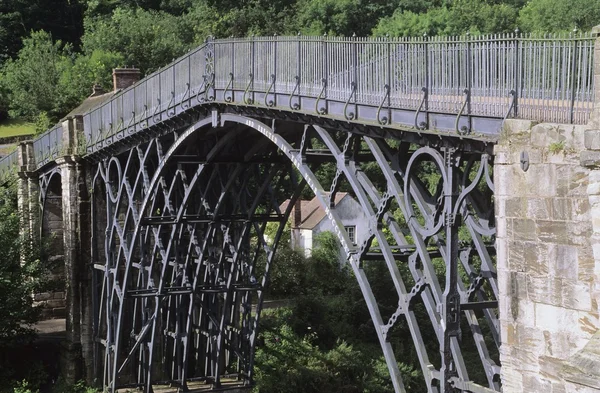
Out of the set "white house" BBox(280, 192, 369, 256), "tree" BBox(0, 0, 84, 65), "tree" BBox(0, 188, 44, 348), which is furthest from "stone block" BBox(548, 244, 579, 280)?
"tree" BBox(0, 0, 84, 65)

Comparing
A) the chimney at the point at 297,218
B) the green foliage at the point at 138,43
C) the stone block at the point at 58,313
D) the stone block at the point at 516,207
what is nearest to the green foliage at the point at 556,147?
the stone block at the point at 516,207

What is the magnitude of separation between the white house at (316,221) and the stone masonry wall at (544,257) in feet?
99.2

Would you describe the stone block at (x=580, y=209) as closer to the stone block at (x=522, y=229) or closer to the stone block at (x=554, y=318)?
the stone block at (x=522, y=229)

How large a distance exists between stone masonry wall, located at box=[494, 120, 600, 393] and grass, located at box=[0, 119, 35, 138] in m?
45.7

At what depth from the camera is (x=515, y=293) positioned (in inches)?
406

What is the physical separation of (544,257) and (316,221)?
108 feet

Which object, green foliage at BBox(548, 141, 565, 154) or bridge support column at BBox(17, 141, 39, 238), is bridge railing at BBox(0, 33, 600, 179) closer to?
green foliage at BBox(548, 141, 565, 154)

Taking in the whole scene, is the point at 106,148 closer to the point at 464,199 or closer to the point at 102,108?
the point at 102,108

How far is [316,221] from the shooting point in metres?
42.8

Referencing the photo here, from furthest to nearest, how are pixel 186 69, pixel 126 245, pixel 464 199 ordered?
1. pixel 126 245
2. pixel 186 69
3. pixel 464 199

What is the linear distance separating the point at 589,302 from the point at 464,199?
9.68 ft

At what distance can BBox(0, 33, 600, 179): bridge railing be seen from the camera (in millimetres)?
11078

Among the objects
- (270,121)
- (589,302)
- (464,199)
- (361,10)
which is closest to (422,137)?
(464,199)

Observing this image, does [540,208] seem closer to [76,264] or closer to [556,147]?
[556,147]
